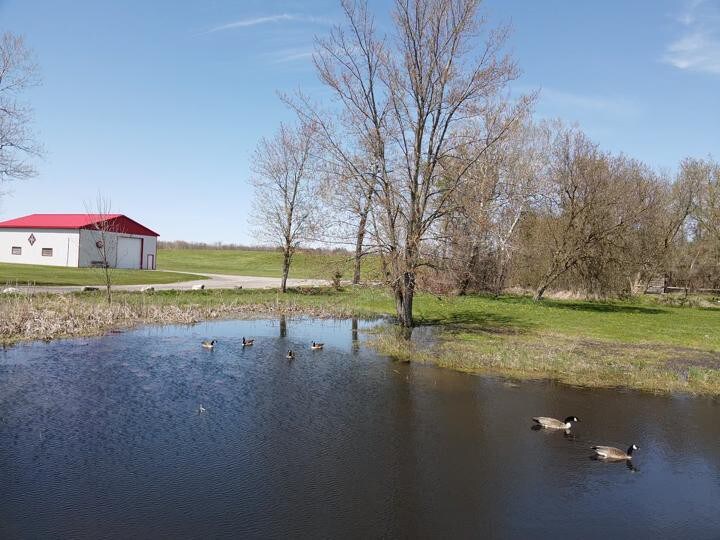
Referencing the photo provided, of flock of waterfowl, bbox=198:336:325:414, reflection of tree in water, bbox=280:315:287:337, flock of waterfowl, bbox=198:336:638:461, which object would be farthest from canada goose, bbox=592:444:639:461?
reflection of tree in water, bbox=280:315:287:337

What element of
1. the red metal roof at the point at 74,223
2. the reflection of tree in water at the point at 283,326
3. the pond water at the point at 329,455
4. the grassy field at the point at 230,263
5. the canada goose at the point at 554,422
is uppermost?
the red metal roof at the point at 74,223

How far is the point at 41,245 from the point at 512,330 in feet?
161

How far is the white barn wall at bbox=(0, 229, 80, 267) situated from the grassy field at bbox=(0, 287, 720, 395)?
27.3 m

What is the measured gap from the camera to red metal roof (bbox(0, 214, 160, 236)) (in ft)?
176

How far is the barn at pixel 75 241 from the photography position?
5334cm

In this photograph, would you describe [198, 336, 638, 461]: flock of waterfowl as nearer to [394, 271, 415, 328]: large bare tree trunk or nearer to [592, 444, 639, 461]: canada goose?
[592, 444, 639, 461]: canada goose

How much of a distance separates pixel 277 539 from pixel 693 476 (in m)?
7.05

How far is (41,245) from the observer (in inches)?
2172

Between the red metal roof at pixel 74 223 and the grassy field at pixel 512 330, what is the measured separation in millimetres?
26394

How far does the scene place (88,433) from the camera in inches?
407

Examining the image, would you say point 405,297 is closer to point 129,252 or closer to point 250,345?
point 250,345

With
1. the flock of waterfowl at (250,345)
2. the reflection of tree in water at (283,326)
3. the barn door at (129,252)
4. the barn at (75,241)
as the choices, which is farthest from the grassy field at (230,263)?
the flock of waterfowl at (250,345)

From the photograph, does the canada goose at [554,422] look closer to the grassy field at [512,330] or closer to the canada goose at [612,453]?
the canada goose at [612,453]

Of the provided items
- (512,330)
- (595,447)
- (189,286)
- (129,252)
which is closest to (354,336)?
(512,330)
